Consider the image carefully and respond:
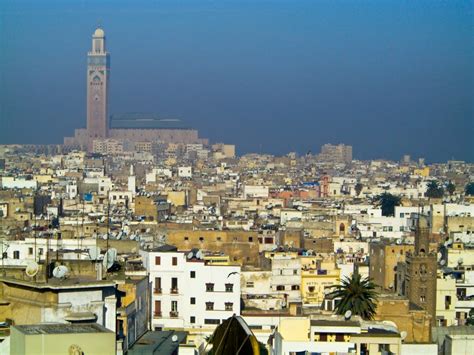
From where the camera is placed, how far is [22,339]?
677 centimetres

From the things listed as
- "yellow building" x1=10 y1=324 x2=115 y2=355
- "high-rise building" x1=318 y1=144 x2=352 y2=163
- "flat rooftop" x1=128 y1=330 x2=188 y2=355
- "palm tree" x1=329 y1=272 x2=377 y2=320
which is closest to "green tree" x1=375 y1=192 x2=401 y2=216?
"palm tree" x1=329 y1=272 x2=377 y2=320

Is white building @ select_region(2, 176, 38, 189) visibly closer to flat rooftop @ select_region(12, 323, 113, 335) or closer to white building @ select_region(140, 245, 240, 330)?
white building @ select_region(140, 245, 240, 330)

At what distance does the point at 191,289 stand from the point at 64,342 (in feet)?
46.4

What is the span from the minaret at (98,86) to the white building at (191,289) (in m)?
142

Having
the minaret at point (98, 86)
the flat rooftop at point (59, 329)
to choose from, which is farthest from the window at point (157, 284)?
the minaret at point (98, 86)

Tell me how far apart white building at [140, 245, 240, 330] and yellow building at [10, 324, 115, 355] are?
13648 millimetres

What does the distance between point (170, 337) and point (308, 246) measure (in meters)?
20.9

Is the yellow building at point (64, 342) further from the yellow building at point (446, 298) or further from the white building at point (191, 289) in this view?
the yellow building at point (446, 298)

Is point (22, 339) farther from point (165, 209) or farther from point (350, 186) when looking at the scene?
point (350, 186)

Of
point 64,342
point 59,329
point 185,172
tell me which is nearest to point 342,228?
point 59,329

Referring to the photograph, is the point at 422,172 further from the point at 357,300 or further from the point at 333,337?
the point at 333,337

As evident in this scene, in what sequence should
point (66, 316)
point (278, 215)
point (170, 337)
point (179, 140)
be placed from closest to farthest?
point (66, 316)
point (170, 337)
point (278, 215)
point (179, 140)

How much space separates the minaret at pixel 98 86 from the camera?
540ft

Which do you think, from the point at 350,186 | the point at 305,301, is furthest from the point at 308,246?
the point at 350,186
